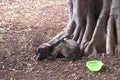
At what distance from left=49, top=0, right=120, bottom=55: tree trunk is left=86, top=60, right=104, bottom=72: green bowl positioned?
1.94ft

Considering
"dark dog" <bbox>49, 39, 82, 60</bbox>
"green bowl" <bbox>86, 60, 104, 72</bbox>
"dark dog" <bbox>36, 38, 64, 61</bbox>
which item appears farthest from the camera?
"dark dog" <bbox>36, 38, 64, 61</bbox>

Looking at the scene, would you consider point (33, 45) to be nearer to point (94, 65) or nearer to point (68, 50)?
point (68, 50)

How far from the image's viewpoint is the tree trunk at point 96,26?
616 centimetres

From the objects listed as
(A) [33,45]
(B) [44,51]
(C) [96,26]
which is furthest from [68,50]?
(A) [33,45]

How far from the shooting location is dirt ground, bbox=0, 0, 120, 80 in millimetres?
5500

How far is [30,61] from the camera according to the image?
6.21 meters

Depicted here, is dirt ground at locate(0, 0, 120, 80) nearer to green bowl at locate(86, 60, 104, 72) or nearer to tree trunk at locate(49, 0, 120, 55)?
green bowl at locate(86, 60, 104, 72)

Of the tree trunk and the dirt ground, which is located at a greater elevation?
the tree trunk

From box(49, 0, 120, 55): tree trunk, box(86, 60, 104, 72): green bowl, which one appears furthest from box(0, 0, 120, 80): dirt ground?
box(49, 0, 120, 55): tree trunk

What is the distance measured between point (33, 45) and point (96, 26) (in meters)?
1.51

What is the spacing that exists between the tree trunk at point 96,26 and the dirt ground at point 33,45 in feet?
0.82

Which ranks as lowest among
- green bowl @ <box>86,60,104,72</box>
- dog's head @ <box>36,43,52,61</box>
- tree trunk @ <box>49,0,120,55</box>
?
green bowl @ <box>86,60,104,72</box>

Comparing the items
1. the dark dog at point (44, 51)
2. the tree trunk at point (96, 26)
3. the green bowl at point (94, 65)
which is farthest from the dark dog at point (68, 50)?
the green bowl at point (94, 65)

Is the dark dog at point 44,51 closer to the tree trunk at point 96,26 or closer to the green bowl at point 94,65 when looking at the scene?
the tree trunk at point 96,26
